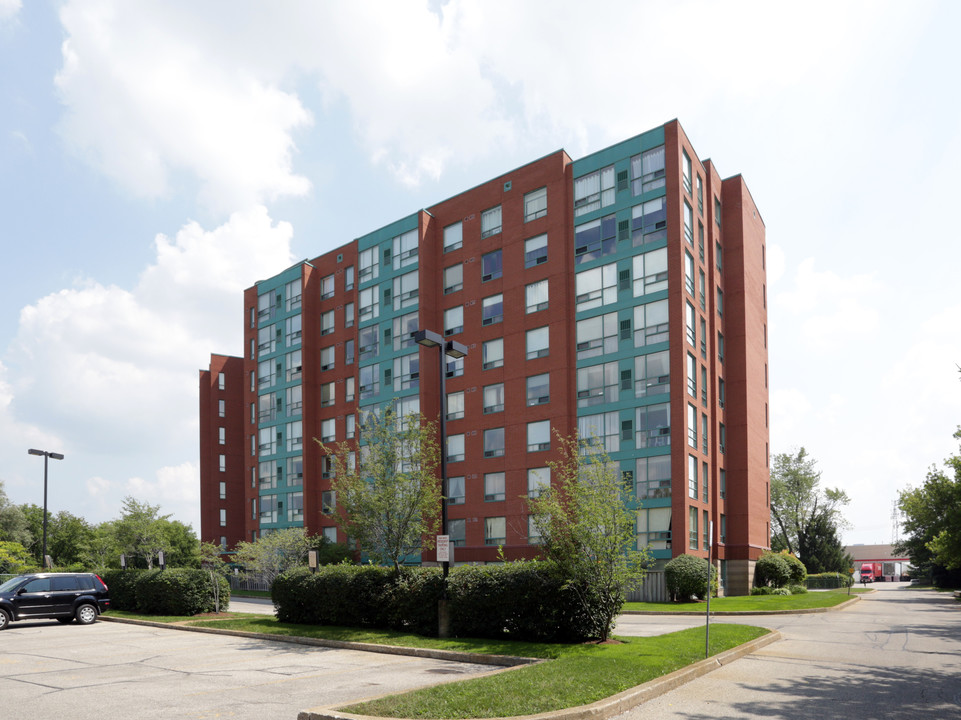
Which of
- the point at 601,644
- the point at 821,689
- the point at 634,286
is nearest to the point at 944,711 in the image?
the point at 821,689

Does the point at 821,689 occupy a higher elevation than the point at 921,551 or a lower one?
higher

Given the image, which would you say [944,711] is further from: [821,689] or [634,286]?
[634,286]

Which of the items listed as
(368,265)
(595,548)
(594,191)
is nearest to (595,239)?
(594,191)

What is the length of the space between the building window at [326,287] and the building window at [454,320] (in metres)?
14.0

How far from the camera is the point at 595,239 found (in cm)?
4553

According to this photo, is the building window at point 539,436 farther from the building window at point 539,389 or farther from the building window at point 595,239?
the building window at point 595,239

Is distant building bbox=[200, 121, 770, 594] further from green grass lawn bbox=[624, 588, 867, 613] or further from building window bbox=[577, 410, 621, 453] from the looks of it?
green grass lawn bbox=[624, 588, 867, 613]

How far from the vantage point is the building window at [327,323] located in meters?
62.9

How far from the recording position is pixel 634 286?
142 feet

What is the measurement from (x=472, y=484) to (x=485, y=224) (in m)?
16.6

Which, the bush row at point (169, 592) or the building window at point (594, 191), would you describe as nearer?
the bush row at point (169, 592)

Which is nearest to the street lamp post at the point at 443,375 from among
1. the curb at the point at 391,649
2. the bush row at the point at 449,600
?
the bush row at the point at 449,600

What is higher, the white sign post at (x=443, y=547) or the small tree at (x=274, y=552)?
A: the white sign post at (x=443, y=547)

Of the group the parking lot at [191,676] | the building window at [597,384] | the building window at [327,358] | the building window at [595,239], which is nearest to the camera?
the parking lot at [191,676]
